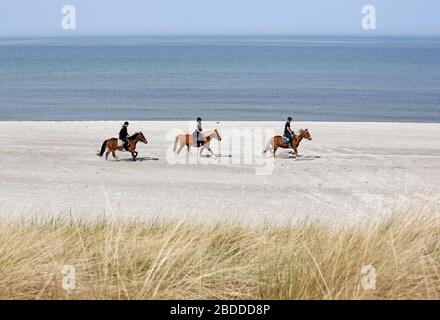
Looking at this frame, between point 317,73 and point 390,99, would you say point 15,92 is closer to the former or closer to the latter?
point 390,99

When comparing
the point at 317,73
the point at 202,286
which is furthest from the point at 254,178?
the point at 317,73

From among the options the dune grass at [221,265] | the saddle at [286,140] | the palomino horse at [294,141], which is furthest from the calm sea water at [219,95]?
A: the dune grass at [221,265]

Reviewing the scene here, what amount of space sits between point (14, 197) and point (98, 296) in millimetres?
10397

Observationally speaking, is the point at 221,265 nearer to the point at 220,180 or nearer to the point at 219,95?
the point at 220,180

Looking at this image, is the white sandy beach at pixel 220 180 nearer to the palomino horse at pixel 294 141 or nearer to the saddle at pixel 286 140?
the palomino horse at pixel 294 141

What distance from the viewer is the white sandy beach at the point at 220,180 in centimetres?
1321

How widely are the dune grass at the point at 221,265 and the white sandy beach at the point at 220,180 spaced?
11.3 ft

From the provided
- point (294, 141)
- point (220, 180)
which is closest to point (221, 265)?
point (220, 180)

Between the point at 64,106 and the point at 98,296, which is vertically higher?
the point at 64,106

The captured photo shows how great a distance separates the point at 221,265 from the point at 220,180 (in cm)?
1129

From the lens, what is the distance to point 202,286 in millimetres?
5035

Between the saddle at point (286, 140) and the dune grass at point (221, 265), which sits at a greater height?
the saddle at point (286, 140)
